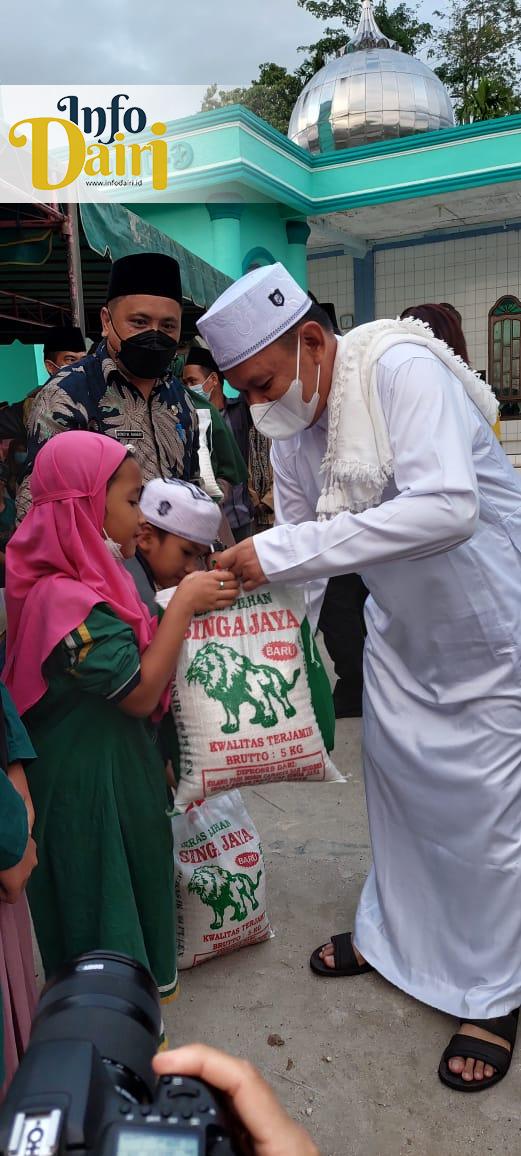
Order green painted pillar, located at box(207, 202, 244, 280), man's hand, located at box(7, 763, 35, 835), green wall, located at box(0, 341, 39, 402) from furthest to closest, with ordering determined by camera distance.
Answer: green painted pillar, located at box(207, 202, 244, 280) < green wall, located at box(0, 341, 39, 402) < man's hand, located at box(7, 763, 35, 835)

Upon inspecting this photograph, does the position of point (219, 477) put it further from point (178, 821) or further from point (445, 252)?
point (445, 252)

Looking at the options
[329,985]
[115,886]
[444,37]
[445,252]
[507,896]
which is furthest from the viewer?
[444,37]

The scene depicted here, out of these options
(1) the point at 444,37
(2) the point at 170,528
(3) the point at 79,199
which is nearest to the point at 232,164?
(3) the point at 79,199

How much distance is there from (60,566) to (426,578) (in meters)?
0.82

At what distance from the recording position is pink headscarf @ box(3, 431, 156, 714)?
1718 millimetres

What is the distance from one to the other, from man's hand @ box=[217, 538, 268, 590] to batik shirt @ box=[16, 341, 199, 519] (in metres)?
0.81

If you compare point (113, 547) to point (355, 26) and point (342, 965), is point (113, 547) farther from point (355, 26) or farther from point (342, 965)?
point (355, 26)

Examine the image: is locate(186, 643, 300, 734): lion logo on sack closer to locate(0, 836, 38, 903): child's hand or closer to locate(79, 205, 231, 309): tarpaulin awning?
locate(0, 836, 38, 903): child's hand

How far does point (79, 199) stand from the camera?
3.98 m

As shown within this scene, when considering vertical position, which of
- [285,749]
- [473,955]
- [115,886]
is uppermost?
[285,749]

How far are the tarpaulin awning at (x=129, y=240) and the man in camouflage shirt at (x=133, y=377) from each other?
124cm

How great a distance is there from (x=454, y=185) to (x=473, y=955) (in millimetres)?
10454

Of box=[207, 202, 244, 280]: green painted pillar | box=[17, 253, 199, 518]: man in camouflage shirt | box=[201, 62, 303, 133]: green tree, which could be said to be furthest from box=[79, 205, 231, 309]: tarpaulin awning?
box=[201, 62, 303, 133]: green tree

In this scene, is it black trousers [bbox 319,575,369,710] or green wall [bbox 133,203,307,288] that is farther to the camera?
green wall [bbox 133,203,307,288]
